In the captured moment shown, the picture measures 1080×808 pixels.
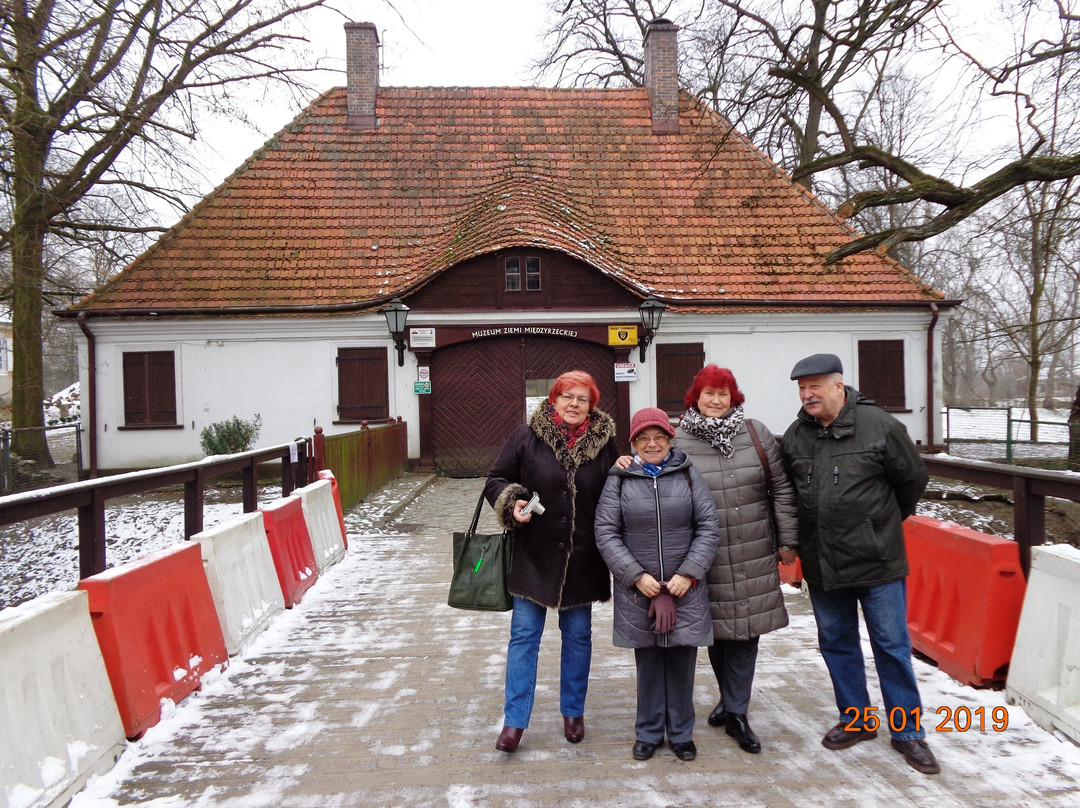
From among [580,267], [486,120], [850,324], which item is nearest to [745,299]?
[850,324]

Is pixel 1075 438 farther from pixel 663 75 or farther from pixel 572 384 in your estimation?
pixel 572 384

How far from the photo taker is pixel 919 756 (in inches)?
135

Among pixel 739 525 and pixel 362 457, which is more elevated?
pixel 739 525

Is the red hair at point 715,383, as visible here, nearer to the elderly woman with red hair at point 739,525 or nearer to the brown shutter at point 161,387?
the elderly woman with red hair at point 739,525

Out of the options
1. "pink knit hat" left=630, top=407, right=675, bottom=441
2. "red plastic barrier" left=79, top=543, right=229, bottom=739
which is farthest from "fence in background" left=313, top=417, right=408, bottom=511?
"pink knit hat" left=630, top=407, right=675, bottom=441

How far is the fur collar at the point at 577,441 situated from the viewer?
149 inches

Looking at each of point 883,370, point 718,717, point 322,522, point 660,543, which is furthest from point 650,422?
point 883,370

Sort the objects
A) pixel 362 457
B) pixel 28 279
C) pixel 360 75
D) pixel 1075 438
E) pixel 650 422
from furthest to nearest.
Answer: pixel 360 75 → pixel 1075 438 → pixel 28 279 → pixel 362 457 → pixel 650 422

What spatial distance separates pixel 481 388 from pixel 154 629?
11970mm

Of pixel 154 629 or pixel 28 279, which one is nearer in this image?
pixel 154 629

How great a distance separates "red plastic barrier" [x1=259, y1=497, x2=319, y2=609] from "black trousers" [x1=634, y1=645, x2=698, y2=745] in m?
3.55

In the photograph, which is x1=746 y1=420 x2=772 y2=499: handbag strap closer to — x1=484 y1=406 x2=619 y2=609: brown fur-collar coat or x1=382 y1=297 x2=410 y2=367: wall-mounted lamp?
x1=484 y1=406 x2=619 y2=609: brown fur-collar coat

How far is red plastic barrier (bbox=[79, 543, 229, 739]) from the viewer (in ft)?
12.1

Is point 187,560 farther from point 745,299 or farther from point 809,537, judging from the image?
point 745,299
